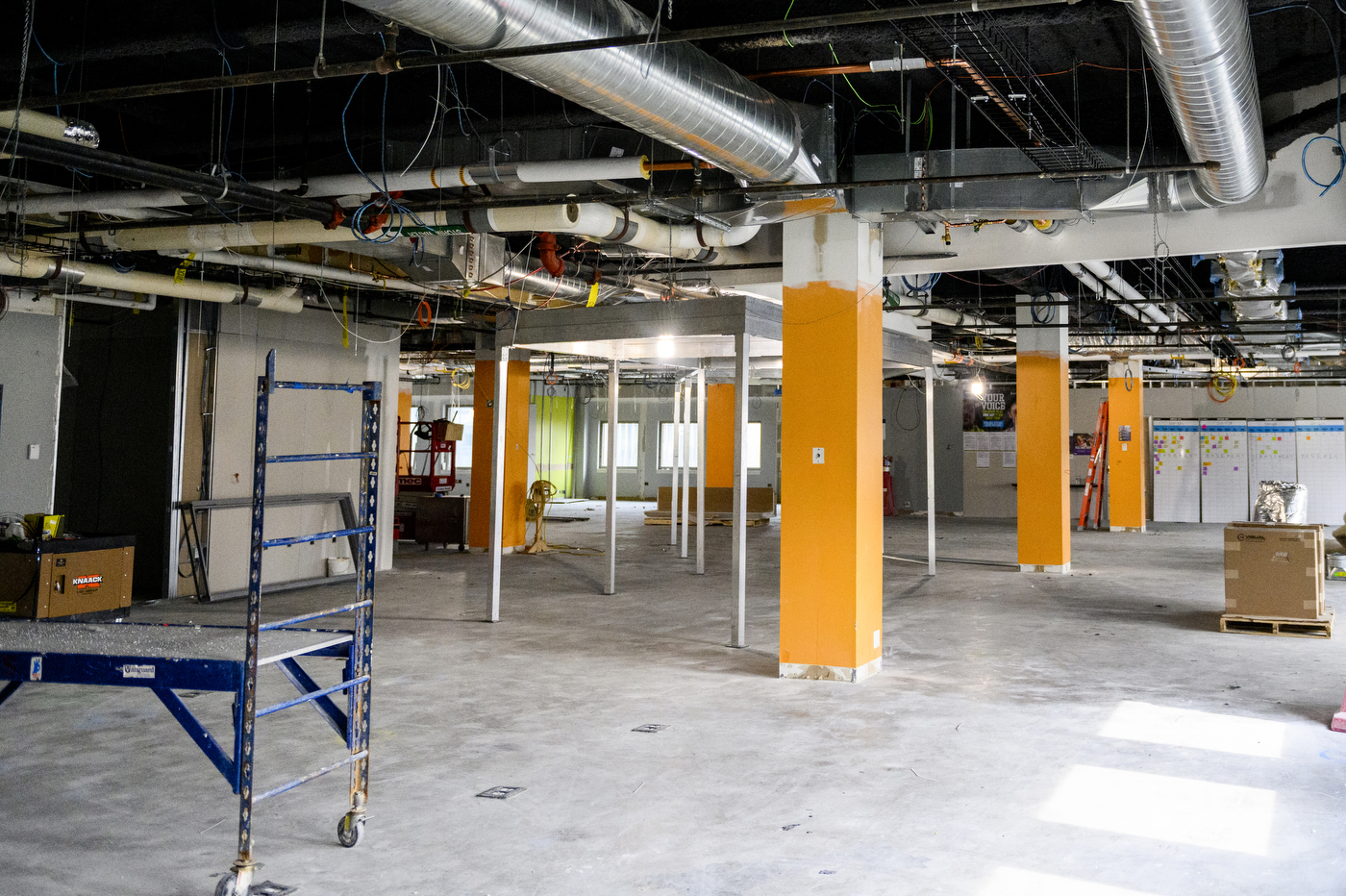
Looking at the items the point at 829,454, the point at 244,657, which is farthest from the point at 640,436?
the point at 244,657

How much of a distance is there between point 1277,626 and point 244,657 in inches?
315

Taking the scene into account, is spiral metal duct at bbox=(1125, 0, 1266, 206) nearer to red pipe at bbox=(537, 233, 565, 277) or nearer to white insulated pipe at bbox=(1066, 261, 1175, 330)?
white insulated pipe at bbox=(1066, 261, 1175, 330)

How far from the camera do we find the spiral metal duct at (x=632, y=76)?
3.09 m

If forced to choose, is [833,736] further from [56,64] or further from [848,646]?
[56,64]

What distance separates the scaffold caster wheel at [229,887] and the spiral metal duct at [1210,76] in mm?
3897

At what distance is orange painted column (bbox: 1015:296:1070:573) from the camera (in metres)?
11.8

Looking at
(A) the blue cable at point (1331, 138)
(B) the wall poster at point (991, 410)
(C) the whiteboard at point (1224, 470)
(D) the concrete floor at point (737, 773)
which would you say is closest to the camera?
(D) the concrete floor at point (737, 773)

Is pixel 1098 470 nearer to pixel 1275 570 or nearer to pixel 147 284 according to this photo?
pixel 1275 570

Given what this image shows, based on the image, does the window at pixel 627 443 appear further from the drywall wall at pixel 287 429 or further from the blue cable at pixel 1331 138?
the blue cable at pixel 1331 138

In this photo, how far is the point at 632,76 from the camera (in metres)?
3.67

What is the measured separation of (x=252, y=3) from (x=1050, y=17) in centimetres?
381

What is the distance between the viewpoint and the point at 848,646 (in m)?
6.36

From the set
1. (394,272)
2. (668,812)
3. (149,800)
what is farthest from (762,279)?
(149,800)

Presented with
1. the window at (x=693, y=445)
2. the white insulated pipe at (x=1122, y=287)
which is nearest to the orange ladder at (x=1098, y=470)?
the white insulated pipe at (x=1122, y=287)
